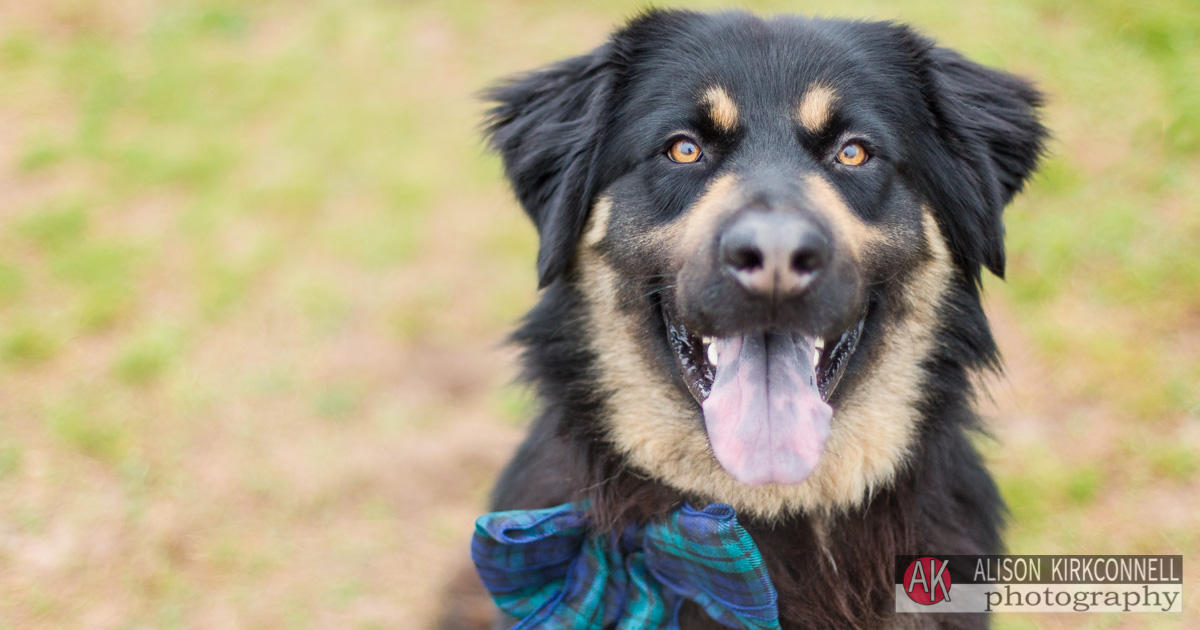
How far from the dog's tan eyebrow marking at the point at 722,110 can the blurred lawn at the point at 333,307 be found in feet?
7.98

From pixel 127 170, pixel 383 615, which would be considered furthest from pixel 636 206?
pixel 127 170

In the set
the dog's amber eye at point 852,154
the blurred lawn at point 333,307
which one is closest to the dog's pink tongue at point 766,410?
the dog's amber eye at point 852,154

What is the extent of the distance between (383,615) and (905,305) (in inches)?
116

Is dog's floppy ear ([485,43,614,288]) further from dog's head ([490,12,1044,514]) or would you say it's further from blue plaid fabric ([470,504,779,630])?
blue plaid fabric ([470,504,779,630])

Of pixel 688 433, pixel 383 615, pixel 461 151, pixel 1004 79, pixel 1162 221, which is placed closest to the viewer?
pixel 688 433

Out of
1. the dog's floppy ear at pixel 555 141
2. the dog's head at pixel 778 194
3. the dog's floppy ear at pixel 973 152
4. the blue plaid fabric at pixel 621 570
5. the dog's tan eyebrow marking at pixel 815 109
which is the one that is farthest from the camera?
the dog's floppy ear at pixel 555 141

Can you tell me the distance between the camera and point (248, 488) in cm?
485

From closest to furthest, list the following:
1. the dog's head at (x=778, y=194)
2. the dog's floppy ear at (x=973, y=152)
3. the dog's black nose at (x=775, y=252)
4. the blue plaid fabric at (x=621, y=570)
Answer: the dog's black nose at (x=775, y=252), the blue plaid fabric at (x=621, y=570), the dog's head at (x=778, y=194), the dog's floppy ear at (x=973, y=152)

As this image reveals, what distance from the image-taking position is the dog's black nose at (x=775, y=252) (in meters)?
2.38

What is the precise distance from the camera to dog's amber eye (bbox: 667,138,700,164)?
2.93 metres

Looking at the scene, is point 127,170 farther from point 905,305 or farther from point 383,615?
point 905,305

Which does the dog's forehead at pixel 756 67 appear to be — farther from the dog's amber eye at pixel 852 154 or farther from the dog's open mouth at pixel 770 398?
the dog's open mouth at pixel 770 398

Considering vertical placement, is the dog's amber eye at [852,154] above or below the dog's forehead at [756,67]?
below

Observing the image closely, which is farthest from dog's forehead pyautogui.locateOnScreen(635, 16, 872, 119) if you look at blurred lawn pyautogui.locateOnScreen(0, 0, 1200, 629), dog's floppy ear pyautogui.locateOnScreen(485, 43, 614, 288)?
blurred lawn pyautogui.locateOnScreen(0, 0, 1200, 629)
